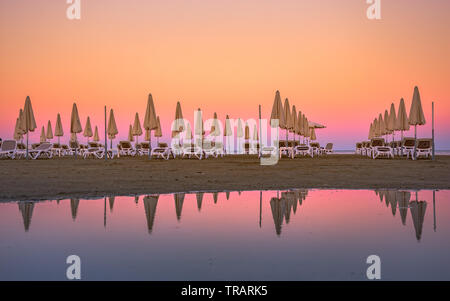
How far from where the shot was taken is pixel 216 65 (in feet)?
70.3

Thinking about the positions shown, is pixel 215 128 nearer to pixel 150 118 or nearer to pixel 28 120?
pixel 150 118

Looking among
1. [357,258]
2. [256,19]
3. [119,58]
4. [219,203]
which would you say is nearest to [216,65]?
[256,19]

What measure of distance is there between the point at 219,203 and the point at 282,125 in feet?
43.3

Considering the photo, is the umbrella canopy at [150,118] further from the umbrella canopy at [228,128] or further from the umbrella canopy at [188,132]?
the umbrella canopy at [228,128]

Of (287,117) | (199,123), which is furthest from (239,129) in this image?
(287,117)

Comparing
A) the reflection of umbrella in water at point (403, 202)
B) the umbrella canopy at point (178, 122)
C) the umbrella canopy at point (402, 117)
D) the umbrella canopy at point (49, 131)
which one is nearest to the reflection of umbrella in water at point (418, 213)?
the reflection of umbrella in water at point (403, 202)

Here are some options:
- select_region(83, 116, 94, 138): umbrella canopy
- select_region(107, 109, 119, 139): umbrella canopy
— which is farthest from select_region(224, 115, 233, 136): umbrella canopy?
select_region(83, 116, 94, 138): umbrella canopy

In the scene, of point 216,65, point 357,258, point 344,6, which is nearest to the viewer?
point 357,258

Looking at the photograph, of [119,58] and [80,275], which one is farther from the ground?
[119,58]

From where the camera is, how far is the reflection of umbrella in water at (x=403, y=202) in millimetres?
4503

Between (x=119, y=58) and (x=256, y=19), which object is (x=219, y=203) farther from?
(x=119, y=58)

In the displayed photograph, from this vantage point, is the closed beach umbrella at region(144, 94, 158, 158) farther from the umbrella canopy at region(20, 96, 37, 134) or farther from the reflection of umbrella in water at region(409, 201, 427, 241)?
the reflection of umbrella in water at region(409, 201, 427, 241)

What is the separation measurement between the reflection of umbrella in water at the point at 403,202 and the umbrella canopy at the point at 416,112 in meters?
11.5
